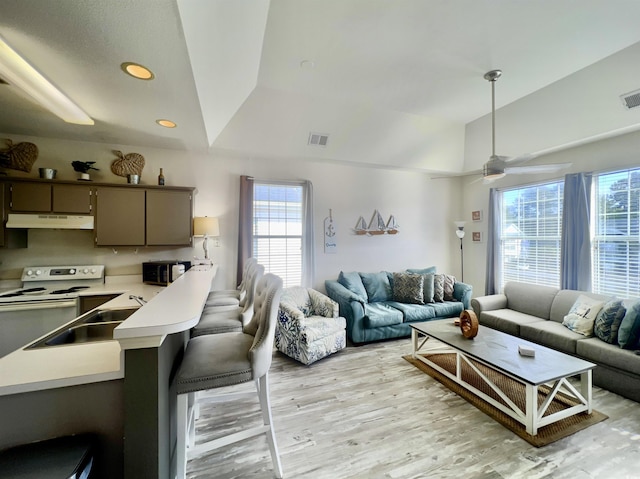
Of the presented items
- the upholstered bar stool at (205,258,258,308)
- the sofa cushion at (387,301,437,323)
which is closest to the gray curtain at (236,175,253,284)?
the upholstered bar stool at (205,258,258,308)

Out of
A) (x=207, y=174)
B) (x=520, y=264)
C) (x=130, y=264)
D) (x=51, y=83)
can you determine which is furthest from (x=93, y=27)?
(x=520, y=264)

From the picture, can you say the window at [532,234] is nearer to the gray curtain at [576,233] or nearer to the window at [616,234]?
the gray curtain at [576,233]

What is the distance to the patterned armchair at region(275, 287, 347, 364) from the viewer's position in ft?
10.3

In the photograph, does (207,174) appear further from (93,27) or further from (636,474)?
(636,474)

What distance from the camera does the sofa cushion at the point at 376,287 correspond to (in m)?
4.46

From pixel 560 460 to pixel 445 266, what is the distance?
4.01m

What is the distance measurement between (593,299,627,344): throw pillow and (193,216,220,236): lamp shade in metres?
4.60

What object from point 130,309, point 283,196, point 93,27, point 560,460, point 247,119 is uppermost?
point 247,119

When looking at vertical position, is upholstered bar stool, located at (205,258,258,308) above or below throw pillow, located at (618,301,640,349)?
above

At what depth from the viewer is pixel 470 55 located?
270cm

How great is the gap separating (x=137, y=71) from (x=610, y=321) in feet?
15.9

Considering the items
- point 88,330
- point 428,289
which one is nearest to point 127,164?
point 88,330

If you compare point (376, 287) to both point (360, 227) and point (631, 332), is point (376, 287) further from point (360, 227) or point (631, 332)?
point (631, 332)

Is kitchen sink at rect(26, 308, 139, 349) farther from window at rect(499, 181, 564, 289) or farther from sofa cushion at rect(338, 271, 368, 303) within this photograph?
window at rect(499, 181, 564, 289)
